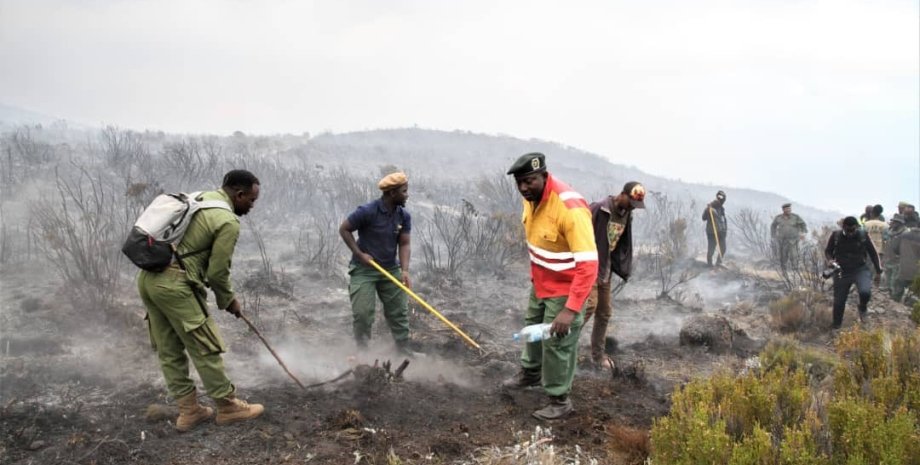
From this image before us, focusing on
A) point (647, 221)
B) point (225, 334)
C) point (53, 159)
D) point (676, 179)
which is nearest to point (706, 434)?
point (225, 334)

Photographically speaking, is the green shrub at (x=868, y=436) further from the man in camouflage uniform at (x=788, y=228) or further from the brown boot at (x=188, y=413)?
the man in camouflage uniform at (x=788, y=228)

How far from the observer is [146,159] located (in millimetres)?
11984

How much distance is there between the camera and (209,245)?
346 centimetres

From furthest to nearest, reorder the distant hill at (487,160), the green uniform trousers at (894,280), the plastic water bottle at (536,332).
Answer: the distant hill at (487,160) → the green uniform trousers at (894,280) → the plastic water bottle at (536,332)

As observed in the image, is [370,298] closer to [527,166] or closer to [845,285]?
[527,166]

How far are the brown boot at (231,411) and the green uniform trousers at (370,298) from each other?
1.28 meters

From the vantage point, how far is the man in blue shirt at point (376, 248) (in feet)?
15.5

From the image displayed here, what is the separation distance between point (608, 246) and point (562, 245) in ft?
4.07

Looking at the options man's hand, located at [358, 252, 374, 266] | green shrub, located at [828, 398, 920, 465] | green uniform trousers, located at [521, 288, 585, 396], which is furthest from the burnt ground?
green shrub, located at [828, 398, 920, 465]

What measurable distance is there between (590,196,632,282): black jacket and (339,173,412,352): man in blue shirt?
5.33ft

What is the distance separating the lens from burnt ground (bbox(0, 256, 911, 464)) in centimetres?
338

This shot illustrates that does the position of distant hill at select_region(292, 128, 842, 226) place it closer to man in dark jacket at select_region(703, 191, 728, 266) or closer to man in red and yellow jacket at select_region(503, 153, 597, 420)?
man in dark jacket at select_region(703, 191, 728, 266)

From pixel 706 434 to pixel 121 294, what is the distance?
20.5 ft

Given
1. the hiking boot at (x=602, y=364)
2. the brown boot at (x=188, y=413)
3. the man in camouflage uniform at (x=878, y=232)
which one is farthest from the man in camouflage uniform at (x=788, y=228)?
the brown boot at (x=188, y=413)
